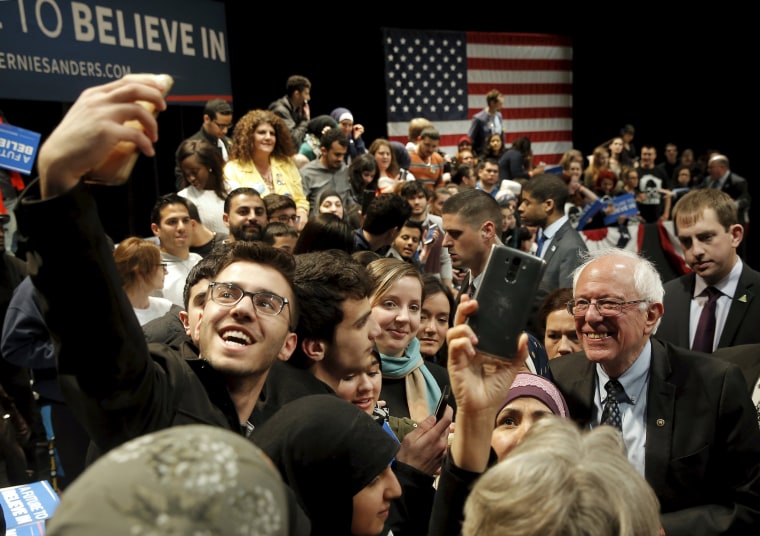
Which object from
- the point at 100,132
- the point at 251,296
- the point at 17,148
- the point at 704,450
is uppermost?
the point at 100,132

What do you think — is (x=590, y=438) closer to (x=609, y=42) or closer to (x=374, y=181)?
(x=374, y=181)

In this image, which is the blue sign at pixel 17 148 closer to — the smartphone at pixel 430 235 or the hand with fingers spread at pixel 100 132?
the smartphone at pixel 430 235

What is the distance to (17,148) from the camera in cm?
526

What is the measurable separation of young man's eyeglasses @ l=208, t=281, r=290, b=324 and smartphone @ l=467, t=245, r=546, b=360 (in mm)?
547

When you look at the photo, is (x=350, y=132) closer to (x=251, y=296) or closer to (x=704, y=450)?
(x=704, y=450)

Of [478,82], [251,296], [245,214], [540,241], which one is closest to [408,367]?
[251,296]

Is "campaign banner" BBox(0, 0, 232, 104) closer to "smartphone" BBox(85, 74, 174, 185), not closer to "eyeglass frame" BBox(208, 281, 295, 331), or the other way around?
"eyeglass frame" BBox(208, 281, 295, 331)

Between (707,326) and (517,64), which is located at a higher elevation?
(517,64)

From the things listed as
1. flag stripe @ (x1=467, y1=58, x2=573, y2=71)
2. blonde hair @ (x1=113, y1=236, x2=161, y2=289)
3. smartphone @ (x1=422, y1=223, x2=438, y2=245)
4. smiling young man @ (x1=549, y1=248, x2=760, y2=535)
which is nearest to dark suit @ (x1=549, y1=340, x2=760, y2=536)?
smiling young man @ (x1=549, y1=248, x2=760, y2=535)

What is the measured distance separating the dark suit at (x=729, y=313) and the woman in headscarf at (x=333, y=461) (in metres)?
2.88

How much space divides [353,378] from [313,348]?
163 mm

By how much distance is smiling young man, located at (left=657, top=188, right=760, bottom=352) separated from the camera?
4141mm

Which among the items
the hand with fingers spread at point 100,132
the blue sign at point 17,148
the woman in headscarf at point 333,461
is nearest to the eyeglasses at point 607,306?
the woman in headscarf at point 333,461

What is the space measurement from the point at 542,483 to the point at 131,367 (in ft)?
2.26
